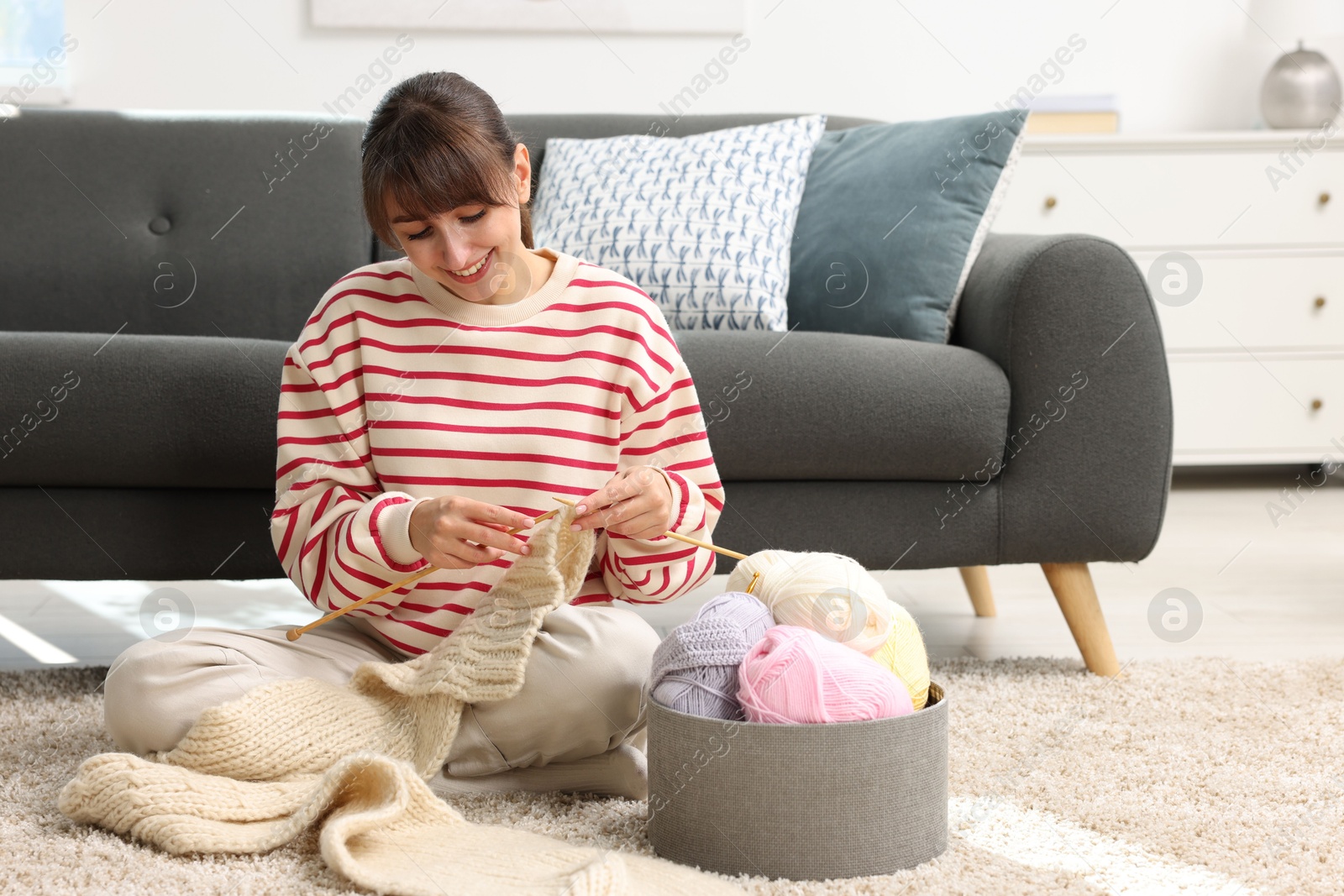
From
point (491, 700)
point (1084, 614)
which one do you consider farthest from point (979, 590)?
point (491, 700)

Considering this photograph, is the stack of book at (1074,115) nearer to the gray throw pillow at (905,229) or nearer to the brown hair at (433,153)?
the gray throw pillow at (905,229)

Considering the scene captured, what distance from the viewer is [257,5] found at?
2715 mm

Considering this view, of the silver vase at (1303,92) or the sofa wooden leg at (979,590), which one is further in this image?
the silver vase at (1303,92)

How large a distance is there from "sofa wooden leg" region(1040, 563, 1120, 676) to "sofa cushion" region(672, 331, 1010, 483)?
169 millimetres

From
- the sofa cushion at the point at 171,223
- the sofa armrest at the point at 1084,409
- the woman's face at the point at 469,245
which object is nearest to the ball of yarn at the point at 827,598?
the woman's face at the point at 469,245

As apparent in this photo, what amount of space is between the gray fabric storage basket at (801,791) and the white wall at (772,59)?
222 centimetres

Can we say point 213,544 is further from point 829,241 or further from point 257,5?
point 257,5

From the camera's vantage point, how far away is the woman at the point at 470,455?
1003 mm

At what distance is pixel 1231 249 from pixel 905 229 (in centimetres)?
141

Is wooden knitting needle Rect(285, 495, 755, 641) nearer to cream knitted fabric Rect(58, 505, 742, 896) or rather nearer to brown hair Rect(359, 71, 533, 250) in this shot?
cream knitted fabric Rect(58, 505, 742, 896)

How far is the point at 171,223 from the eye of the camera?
186 centimetres

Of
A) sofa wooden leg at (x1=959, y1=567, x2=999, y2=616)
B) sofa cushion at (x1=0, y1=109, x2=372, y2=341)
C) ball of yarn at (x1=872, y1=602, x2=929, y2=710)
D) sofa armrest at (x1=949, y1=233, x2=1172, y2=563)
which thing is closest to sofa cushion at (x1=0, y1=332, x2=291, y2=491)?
sofa cushion at (x1=0, y1=109, x2=372, y2=341)

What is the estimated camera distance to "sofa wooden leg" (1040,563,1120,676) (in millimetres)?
1446

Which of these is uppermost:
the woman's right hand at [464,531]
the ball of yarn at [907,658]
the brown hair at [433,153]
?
the brown hair at [433,153]
